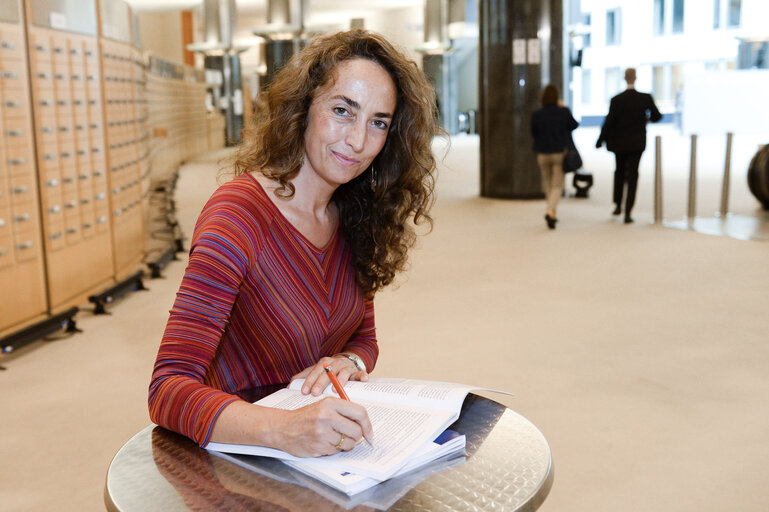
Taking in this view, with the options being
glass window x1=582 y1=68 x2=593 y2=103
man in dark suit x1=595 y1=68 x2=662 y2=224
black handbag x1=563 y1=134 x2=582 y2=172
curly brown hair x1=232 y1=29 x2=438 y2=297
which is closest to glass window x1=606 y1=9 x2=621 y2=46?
glass window x1=582 y1=68 x2=593 y2=103

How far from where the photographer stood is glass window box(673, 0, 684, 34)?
91.8 feet

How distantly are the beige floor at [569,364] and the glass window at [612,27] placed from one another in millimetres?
25677

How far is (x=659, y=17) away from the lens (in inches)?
1145

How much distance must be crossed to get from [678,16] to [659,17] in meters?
0.97

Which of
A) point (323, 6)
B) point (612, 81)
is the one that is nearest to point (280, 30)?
point (323, 6)

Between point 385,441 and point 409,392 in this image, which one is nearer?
point 385,441

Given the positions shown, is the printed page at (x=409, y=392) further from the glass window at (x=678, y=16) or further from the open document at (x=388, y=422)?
the glass window at (x=678, y=16)

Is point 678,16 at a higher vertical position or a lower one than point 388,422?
higher

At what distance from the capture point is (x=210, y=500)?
1047mm

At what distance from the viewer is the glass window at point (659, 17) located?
28859 millimetres

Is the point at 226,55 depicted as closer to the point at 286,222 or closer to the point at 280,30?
the point at 280,30

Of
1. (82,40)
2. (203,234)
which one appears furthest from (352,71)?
(82,40)

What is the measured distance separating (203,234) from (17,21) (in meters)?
4.10

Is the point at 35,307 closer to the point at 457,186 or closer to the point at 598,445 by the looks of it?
the point at 598,445
